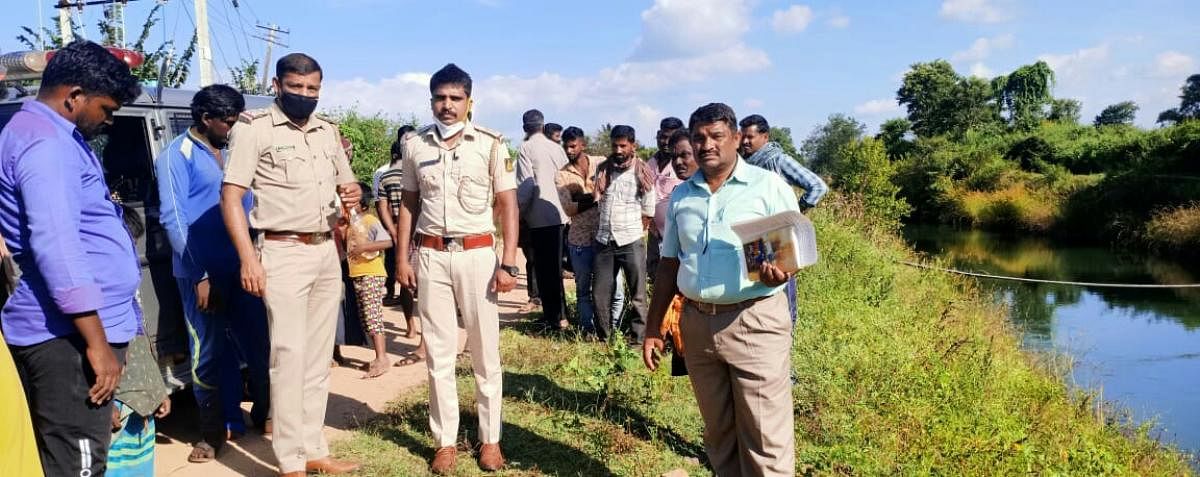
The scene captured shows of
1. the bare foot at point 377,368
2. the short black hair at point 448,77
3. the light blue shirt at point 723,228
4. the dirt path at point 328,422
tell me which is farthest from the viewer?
the bare foot at point 377,368

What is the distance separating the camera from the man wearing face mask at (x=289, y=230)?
3230 millimetres

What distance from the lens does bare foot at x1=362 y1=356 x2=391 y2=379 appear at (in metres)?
5.31

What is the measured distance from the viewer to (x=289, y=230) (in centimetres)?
332

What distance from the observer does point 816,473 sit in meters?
3.48

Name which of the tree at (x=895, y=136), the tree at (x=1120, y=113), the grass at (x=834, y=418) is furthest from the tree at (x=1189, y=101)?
the grass at (x=834, y=418)

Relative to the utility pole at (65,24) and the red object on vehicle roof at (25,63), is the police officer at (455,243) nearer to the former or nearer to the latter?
the red object on vehicle roof at (25,63)

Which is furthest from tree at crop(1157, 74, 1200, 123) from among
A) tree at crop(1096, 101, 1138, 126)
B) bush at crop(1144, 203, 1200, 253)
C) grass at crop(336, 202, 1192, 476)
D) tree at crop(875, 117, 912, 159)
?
grass at crop(336, 202, 1192, 476)

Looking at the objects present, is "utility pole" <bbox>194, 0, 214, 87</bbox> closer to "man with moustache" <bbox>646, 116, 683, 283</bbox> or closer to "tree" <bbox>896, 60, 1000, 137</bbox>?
"man with moustache" <bbox>646, 116, 683, 283</bbox>

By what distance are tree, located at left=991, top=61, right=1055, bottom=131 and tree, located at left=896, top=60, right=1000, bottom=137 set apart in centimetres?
231

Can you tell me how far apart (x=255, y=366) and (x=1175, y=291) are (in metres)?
15.8

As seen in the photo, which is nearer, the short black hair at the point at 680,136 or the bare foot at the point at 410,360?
the short black hair at the point at 680,136

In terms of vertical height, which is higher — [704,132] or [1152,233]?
[704,132]

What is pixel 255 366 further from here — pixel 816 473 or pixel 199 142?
pixel 816 473

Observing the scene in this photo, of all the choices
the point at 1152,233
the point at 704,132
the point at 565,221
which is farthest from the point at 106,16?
the point at 1152,233
